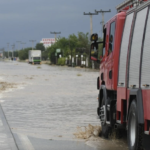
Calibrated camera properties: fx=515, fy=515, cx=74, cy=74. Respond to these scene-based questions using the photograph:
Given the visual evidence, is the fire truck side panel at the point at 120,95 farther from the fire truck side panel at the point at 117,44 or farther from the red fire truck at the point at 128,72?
the fire truck side panel at the point at 117,44

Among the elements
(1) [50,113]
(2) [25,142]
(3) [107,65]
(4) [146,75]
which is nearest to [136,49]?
(4) [146,75]

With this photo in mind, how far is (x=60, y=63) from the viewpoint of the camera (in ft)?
378

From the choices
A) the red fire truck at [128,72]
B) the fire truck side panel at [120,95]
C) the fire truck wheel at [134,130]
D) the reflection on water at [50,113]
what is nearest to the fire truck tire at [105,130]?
the red fire truck at [128,72]

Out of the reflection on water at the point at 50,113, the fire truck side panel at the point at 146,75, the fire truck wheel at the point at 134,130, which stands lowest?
the reflection on water at the point at 50,113

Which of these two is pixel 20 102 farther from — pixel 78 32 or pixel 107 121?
pixel 78 32

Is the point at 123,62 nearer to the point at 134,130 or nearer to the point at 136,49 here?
the point at 136,49

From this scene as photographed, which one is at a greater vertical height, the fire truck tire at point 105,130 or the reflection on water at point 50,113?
the fire truck tire at point 105,130

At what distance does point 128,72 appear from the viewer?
862cm

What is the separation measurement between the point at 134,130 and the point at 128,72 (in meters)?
1.05

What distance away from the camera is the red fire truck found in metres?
7.63

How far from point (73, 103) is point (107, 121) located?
8715 mm

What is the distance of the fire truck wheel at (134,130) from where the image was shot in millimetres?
7738

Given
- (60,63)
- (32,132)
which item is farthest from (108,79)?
(60,63)

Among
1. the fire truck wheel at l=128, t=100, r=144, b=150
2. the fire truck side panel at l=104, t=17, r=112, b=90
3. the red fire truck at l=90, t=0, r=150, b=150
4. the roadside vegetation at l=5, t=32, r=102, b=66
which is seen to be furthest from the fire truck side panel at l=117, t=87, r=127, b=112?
the roadside vegetation at l=5, t=32, r=102, b=66
